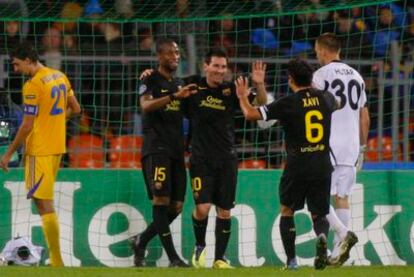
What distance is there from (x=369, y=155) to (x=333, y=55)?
4309mm

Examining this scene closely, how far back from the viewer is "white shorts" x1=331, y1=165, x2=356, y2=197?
13.2 meters

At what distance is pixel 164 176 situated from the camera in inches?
526

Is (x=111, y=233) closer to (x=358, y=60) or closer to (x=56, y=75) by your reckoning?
(x=56, y=75)

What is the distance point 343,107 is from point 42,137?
9.65 feet

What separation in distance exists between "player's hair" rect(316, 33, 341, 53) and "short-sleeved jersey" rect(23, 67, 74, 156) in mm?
2558

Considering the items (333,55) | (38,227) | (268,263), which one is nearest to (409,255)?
(268,263)

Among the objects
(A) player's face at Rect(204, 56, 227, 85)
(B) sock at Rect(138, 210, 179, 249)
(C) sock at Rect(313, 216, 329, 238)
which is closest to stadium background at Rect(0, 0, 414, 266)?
(B) sock at Rect(138, 210, 179, 249)

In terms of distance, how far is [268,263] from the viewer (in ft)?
47.8

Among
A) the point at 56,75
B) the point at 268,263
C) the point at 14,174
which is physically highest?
the point at 56,75

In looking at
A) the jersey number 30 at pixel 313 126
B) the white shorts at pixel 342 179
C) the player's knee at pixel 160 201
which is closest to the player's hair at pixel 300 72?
the jersey number 30 at pixel 313 126

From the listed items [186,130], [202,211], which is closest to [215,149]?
[202,211]

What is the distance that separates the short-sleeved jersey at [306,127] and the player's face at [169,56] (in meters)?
1.75

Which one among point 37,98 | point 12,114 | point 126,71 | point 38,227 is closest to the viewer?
point 37,98

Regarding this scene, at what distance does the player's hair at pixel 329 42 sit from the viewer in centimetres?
1312
